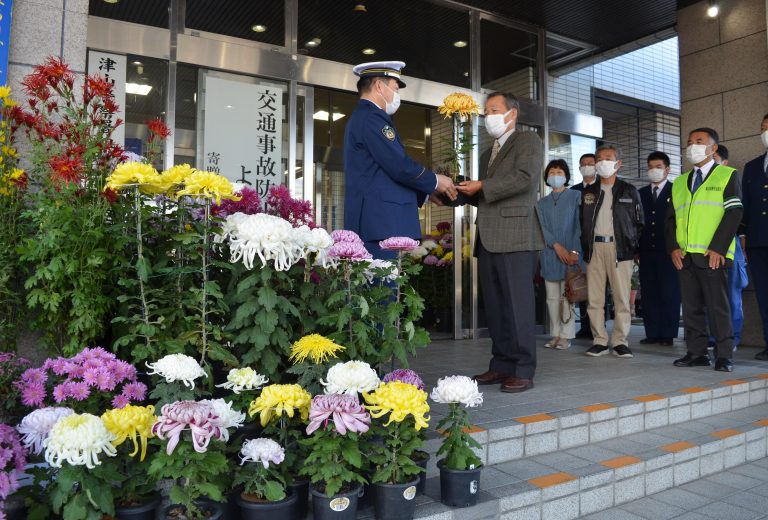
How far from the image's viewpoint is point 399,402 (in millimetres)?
2076

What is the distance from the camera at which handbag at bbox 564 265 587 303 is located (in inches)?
231

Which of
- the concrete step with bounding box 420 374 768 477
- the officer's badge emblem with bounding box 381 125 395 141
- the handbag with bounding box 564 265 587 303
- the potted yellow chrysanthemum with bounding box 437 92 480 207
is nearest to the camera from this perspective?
the concrete step with bounding box 420 374 768 477

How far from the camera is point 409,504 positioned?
2.14 metres

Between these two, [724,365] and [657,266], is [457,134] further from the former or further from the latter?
[657,266]

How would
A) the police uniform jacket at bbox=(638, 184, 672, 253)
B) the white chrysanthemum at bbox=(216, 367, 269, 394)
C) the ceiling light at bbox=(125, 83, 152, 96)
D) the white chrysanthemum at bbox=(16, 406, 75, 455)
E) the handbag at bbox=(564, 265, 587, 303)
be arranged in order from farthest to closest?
the police uniform jacket at bbox=(638, 184, 672, 253)
the handbag at bbox=(564, 265, 587, 303)
the ceiling light at bbox=(125, 83, 152, 96)
the white chrysanthemum at bbox=(216, 367, 269, 394)
the white chrysanthemum at bbox=(16, 406, 75, 455)

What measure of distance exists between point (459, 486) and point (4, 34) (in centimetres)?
274

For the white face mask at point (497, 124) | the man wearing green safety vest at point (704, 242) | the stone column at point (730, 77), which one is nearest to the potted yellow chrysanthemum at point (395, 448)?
the white face mask at point (497, 124)

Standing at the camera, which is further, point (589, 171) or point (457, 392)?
point (589, 171)

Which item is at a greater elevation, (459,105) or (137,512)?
(459,105)

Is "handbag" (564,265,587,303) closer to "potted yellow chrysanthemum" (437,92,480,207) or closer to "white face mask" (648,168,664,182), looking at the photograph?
"white face mask" (648,168,664,182)

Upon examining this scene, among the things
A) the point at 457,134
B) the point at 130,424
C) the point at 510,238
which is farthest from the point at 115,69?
the point at 130,424

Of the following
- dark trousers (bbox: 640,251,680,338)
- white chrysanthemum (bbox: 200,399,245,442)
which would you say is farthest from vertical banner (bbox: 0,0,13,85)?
dark trousers (bbox: 640,251,680,338)

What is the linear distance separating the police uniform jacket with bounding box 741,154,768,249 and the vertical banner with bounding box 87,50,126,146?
5.88m

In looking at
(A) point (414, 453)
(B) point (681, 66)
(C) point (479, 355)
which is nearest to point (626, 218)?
(C) point (479, 355)
